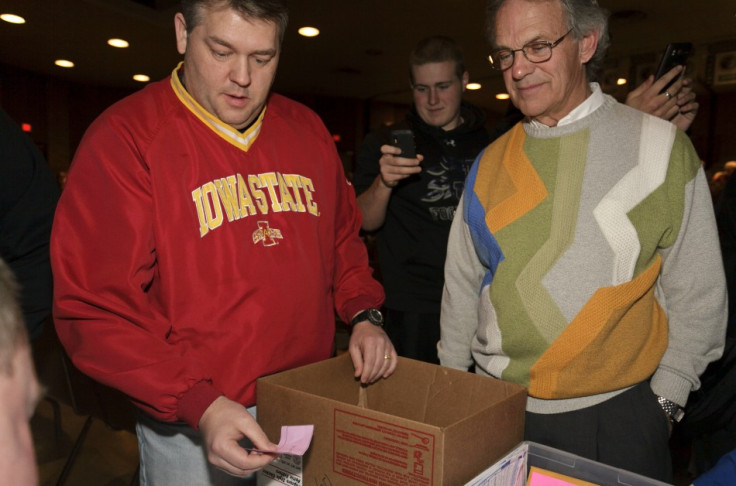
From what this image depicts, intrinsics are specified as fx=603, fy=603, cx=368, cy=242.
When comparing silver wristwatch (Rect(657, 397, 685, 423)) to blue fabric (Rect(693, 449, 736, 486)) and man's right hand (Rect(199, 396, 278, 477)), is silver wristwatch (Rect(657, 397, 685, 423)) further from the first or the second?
man's right hand (Rect(199, 396, 278, 477))

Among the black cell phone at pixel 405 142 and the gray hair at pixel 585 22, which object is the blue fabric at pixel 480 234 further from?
the black cell phone at pixel 405 142

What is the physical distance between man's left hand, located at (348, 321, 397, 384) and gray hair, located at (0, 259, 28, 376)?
2.37 ft

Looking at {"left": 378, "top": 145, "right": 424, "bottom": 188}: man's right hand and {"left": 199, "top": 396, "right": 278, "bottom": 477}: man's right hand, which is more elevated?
{"left": 378, "top": 145, "right": 424, "bottom": 188}: man's right hand

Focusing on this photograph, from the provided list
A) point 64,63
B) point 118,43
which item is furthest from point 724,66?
point 64,63

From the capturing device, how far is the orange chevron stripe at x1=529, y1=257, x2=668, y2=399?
1207 millimetres

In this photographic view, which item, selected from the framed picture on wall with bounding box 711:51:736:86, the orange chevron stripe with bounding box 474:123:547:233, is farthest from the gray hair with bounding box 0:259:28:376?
the framed picture on wall with bounding box 711:51:736:86

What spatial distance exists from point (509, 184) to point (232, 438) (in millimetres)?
786

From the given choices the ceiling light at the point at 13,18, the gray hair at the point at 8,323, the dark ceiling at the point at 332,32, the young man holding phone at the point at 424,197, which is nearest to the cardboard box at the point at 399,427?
the gray hair at the point at 8,323

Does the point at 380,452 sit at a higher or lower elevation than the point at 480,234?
lower

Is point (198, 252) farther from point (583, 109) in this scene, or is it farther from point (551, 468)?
point (583, 109)

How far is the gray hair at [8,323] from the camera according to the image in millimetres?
574

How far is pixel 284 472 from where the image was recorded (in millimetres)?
1040

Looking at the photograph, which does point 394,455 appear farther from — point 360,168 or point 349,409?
point 360,168

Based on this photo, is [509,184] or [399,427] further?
[509,184]
